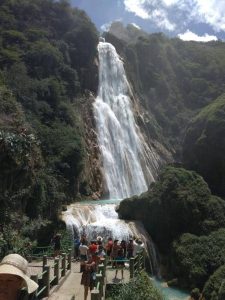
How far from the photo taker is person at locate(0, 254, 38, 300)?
5203 millimetres

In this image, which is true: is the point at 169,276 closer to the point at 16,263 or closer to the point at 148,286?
the point at 148,286

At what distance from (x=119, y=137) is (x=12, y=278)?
4447 cm

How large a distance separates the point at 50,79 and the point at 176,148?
1074 inches

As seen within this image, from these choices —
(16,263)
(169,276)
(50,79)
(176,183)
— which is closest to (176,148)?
(50,79)

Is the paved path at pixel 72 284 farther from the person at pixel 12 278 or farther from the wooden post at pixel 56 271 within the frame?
the person at pixel 12 278

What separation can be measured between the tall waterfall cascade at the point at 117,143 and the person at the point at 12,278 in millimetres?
25054

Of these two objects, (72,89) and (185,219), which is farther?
(72,89)

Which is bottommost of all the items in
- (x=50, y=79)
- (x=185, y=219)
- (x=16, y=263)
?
(x=16, y=263)

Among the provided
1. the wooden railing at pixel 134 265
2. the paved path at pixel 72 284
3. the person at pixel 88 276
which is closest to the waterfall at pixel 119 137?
the paved path at pixel 72 284

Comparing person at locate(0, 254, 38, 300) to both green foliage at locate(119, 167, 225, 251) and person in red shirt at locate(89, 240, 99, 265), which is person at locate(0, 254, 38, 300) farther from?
green foliage at locate(119, 167, 225, 251)

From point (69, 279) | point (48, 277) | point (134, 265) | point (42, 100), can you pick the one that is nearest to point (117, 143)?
point (42, 100)

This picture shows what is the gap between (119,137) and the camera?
49.6 m

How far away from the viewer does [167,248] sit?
30.3 m

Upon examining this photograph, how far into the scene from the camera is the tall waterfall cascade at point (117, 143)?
43291mm
